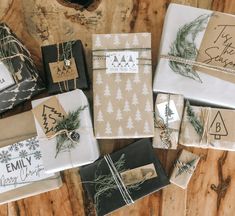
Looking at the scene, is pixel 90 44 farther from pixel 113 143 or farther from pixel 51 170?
pixel 51 170

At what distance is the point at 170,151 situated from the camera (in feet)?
4.38

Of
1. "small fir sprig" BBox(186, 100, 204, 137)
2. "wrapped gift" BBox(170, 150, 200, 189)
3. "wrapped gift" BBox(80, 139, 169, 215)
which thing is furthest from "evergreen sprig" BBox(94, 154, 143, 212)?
"small fir sprig" BBox(186, 100, 204, 137)

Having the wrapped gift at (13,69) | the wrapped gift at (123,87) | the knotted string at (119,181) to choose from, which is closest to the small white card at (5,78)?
the wrapped gift at (13,69)

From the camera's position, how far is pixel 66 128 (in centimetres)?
119

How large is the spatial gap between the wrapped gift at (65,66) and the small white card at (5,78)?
13 centimetres

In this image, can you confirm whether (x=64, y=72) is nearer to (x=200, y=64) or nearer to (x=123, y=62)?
(x=123, y=62)

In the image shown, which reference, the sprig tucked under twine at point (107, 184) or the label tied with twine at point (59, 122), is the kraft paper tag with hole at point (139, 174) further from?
the label tied with twine at point (59, 122)

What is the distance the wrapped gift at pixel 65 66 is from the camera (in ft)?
4.13

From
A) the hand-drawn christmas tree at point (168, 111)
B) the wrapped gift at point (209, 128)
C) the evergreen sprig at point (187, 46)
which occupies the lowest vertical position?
the wrapped gift at point (209, 128)

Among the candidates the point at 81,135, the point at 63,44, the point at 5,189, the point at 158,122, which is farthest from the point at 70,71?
the point at 5,189

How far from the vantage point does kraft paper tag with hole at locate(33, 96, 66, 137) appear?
1.21 metres

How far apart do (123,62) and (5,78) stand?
0.34 meters

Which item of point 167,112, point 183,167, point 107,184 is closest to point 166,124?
point 167,112

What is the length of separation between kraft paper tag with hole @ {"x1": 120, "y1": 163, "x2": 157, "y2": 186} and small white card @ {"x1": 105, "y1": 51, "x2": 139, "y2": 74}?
29 centimetres
